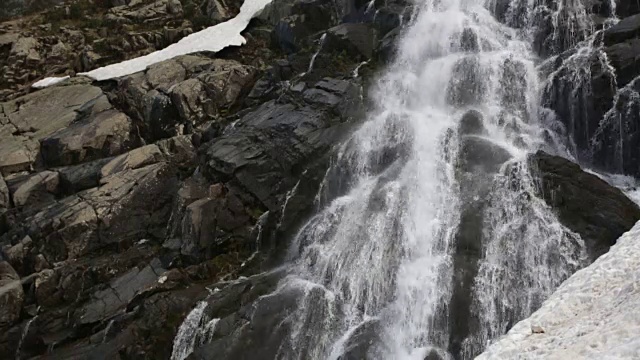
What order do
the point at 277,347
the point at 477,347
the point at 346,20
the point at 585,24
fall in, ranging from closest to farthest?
the point at 477,347
the point at 277,347
the point at 585,24
the point at 346,20

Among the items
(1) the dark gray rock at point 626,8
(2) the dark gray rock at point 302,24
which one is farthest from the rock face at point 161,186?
(1) the dark gray rock at point 626,8

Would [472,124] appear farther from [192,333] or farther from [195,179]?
[192,333]

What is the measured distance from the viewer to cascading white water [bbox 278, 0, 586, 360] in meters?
14.0

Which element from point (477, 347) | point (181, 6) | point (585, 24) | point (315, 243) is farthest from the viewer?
point (181, 6)

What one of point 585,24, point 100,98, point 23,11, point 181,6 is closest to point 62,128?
point 100,98

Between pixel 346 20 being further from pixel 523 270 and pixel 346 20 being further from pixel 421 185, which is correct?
pixel 523 270

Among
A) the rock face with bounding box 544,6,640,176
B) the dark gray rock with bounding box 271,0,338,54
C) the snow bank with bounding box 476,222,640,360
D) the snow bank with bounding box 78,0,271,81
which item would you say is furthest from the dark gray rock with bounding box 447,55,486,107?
the snow bank with bounding box 476,222,640,360

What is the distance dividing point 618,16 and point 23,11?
35.1 metres

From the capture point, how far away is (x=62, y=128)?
975 inches

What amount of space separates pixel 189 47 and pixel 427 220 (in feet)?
60.3

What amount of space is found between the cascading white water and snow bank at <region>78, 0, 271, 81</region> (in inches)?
421

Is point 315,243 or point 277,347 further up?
point 315,243

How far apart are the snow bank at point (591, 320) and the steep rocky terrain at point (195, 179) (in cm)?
683

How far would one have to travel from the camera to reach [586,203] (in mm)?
15094
